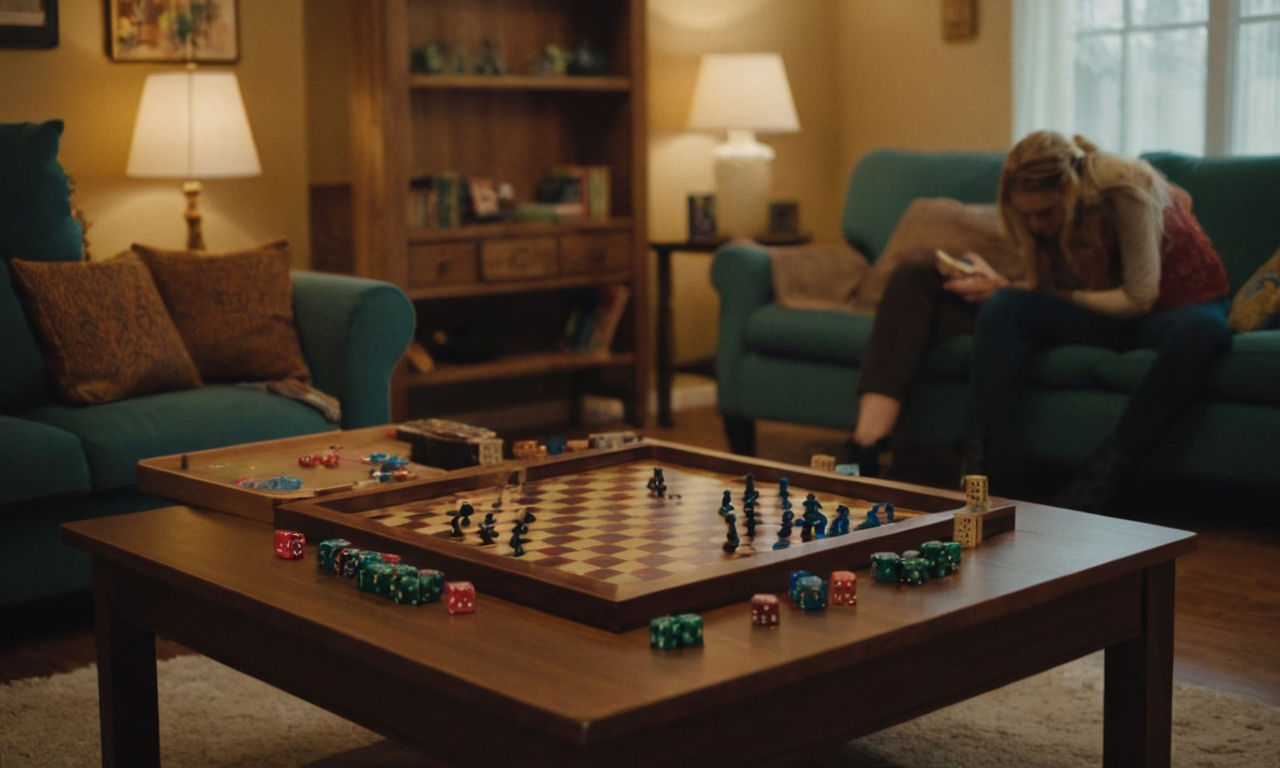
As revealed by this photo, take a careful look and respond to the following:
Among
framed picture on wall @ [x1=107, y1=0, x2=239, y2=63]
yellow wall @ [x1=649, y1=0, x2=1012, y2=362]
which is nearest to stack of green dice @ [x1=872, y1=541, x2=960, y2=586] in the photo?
framed picture on wall @ [x1=107, y1=0, x2=239, y2=63]

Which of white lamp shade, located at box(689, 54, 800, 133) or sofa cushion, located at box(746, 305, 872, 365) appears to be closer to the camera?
sofa cushion, located at box(746, 305, 872, 365)

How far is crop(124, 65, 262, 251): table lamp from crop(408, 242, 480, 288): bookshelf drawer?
2.15ft

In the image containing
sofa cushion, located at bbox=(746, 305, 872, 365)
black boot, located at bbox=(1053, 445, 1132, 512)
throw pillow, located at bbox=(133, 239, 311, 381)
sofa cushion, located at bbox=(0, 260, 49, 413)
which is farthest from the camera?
sofa cushion, located at bbox=(746, 305, 872, 365)

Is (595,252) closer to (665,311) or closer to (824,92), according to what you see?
(665,311)

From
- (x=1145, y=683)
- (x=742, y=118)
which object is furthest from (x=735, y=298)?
(x=1145, y=683)

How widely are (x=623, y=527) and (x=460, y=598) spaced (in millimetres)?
400

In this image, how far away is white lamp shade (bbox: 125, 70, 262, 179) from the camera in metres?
3.82

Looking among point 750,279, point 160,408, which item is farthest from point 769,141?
point 160,408

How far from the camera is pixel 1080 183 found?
137 inches

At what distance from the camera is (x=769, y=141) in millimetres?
5648

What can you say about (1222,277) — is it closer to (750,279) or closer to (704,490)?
(750,279)

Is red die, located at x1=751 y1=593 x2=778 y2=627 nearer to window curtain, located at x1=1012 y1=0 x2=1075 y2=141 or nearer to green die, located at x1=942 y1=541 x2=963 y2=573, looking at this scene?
green die, located at x1=942 y1=541 x2=963 y2=573

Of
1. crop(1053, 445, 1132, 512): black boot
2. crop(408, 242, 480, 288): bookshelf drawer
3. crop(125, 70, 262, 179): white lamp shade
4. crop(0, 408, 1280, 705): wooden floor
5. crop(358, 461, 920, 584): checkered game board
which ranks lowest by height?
crop(0, 408, 1280, 705): wooden floor

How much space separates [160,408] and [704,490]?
1.35 meters
